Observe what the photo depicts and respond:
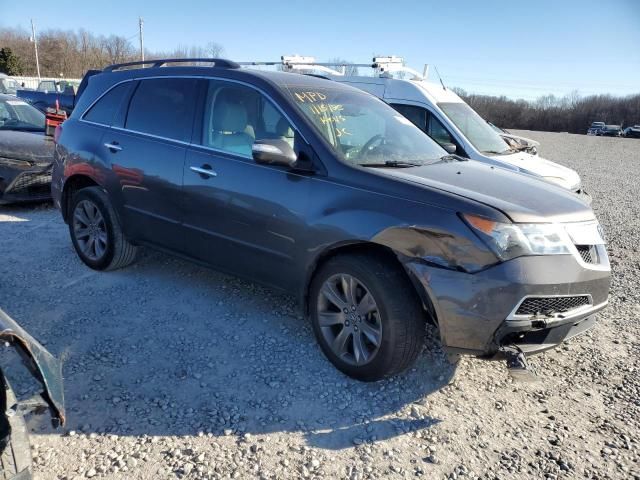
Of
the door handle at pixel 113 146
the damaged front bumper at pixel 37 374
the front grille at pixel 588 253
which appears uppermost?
the door handle at pixel 113 146

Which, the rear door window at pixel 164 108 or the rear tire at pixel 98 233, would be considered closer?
the rear door window at pixel 164 108

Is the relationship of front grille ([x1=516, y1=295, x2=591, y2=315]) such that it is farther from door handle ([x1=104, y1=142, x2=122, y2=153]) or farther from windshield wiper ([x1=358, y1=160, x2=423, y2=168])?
door handle ([x1=104, y1=142, x2=122, y2=153])

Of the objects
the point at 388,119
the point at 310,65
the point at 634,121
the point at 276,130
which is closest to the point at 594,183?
the point at 310,65

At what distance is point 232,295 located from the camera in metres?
4.46

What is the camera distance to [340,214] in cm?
317

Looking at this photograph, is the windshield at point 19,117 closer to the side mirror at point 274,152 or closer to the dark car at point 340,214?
the dark car at point 340,214

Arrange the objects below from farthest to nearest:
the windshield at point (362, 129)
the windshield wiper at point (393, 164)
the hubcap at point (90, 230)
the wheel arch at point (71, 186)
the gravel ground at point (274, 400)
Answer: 1. the wheel arch at point (71, 186)
2. the hubcap at point (90, 230)
3. the windshield at point (362, 129)
4. the windshield wiper at point (393, 164)
5. the gravel ground at point (274, 400)

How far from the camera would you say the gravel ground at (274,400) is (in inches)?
101

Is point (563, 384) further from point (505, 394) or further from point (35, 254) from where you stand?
point (35, 254)

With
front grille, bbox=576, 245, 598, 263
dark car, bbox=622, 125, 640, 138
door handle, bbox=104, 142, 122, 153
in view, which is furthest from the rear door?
dark car, bbox=622, 125, 640, 138

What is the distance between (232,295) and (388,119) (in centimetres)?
197

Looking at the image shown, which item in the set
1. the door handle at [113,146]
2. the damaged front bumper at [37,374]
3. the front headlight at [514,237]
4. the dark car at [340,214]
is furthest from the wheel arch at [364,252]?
the door handle at [113,146]

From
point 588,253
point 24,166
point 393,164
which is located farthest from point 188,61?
point 24,166

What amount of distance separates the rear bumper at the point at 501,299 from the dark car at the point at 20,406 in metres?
1.85
